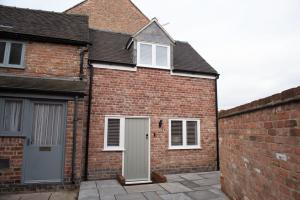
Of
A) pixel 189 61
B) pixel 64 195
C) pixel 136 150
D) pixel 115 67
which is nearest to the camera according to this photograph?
pixel 64 195

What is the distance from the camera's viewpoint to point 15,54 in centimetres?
773

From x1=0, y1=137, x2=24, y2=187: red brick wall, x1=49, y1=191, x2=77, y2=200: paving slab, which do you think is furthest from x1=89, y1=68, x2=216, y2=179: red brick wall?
x1=0, y1=137, x2=24, y2=187: red brick wall

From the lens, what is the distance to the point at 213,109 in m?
10.1

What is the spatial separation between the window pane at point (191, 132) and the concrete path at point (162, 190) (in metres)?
1.86

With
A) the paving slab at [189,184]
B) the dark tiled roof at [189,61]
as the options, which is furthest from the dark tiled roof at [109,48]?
the paving slab at [189,184]

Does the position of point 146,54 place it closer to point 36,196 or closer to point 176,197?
point 176,197

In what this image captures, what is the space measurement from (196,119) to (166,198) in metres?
4.62

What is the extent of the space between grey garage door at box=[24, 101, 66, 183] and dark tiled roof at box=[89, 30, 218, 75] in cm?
268

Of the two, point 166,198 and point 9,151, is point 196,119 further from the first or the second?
point 9,151

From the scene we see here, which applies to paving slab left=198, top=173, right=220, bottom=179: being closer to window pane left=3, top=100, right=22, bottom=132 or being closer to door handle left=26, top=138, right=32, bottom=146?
door handle left=26, top=138, right=32, bottom=146

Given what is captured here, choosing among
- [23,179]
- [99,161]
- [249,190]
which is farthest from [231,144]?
[23,179]

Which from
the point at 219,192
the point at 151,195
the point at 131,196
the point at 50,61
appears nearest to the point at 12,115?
the point at 50,61

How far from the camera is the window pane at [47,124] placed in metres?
7.16

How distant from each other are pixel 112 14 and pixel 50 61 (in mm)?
8229
